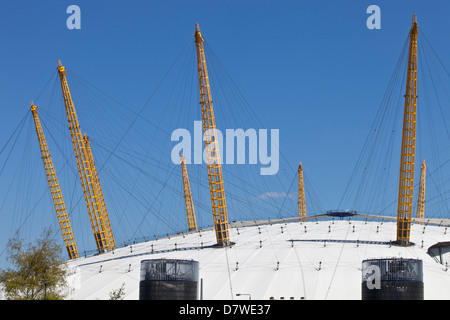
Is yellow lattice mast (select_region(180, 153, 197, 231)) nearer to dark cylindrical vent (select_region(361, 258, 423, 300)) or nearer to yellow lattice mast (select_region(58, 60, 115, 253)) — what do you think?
yellow lattice mast (select_region(58, 60, 115, 253))

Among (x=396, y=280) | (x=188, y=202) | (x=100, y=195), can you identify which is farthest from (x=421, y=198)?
(x=396, y=280)

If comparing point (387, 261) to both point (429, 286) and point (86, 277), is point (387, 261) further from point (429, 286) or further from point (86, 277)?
point (86, 277)

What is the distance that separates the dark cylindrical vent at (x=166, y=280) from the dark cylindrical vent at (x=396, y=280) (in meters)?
19.4

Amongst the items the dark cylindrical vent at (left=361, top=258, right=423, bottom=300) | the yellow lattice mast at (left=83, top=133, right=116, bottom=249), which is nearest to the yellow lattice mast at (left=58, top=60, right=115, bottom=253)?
the yellow lattice mast at (left=83, top=133, right=116, bottom=249)

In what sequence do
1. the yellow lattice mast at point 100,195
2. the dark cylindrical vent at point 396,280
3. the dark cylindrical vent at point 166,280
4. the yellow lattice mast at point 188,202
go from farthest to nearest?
the yellow lattice mast at point 188,202, the yellow lattice mast at point 100,195, the dark cylindrical vent at point 166,280, the dark cylindrical vent at point 396,280

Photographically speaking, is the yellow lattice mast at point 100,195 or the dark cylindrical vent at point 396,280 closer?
the dark cylindrical vent at point 396,280

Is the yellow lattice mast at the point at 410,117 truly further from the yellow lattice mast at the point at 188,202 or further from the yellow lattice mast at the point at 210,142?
the yellow lattice mast at the point at 188,202

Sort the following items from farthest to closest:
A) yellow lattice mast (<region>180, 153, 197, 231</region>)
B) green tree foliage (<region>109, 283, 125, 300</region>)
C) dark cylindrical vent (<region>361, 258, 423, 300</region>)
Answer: yellow lattice mast (<region>180, 153, 197, 231</region>) → green tree foliage (<region>109, 283, 125, 300</region>) → dark cylindrical vent (<region>361, 258, 423, 300</region>)

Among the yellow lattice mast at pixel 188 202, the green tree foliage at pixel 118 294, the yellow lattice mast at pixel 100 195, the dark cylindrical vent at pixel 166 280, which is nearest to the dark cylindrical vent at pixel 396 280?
the dark cylindrical vent at pixel 166 280

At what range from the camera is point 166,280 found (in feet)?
248

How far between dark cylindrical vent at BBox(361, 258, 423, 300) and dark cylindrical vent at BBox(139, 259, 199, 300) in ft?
63.6

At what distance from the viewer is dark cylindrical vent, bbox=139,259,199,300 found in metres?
75.3

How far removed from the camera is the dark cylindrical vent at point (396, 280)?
7100 cm
